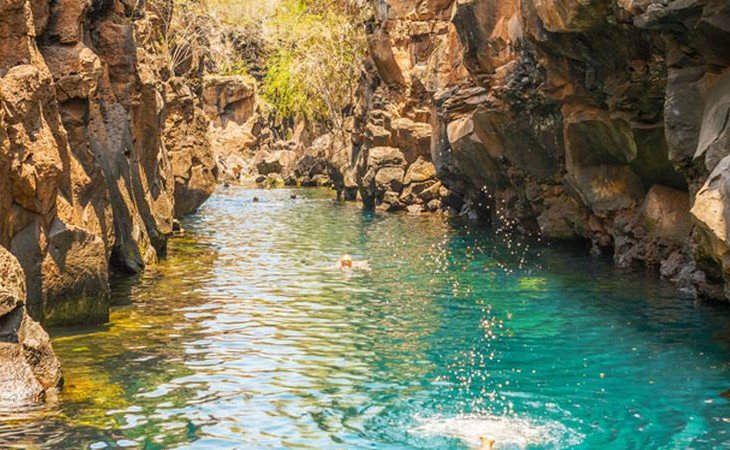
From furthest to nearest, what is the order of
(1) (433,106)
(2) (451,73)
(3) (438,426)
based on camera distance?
(1) (433,106), (2) (451,73), (3) (438,426)

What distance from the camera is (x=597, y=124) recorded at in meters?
27.7

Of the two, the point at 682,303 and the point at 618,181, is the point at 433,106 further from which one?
the point at 682,303

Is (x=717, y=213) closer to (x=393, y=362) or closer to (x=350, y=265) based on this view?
(x=393, y=362)

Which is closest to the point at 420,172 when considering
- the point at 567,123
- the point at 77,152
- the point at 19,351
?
the point at 567,123

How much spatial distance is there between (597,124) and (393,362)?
13.2 metres

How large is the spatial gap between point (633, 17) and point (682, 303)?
6280 millimetres

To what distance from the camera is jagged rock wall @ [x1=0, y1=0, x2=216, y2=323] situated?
16688mm

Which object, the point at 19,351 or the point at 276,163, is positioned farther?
the point at 276,163

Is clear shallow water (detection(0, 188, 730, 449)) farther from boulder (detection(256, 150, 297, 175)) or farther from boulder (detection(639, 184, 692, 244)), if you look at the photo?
boulder (detection(256, 150, 297, 175))

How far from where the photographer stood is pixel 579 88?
27.5 metres

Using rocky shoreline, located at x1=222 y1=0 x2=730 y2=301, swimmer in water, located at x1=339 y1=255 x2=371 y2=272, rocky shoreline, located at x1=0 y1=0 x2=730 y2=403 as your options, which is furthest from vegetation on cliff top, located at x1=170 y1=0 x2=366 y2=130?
swimmer in water, located at x1=339 y1=255 x2=371 y2=272

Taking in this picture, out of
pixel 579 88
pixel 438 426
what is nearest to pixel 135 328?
pixel 438 426

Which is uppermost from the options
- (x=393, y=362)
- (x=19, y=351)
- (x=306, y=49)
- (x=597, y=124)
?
(x=306, y=49)

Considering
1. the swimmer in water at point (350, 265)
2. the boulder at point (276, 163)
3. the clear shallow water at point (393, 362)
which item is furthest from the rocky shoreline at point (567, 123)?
the boulder at point (276, 163)
